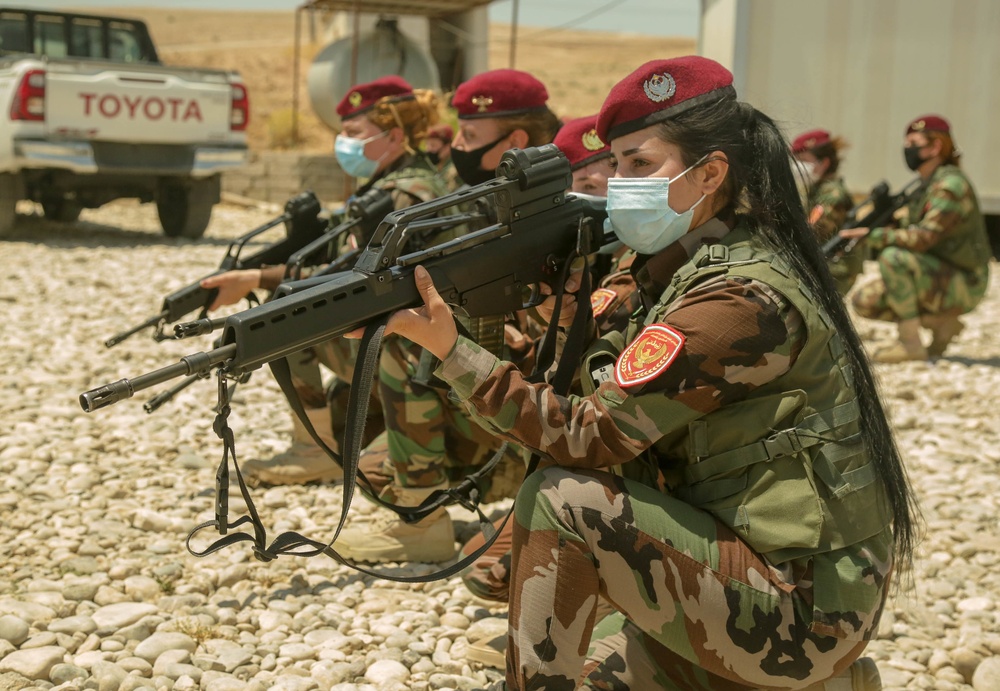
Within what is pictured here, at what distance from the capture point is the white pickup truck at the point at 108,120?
9680 mm

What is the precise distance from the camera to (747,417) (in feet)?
7.15

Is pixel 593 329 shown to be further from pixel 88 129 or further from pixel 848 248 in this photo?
pixel 88 129

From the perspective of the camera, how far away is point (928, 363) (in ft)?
24.6

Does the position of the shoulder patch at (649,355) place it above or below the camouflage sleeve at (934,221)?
above

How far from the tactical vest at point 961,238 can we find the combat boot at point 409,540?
A: 506 cm

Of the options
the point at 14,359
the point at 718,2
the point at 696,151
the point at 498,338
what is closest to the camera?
the point at 696,151

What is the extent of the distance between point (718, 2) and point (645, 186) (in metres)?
10.4

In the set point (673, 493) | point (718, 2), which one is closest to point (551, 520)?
point (673, 493)

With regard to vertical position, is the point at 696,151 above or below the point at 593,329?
above

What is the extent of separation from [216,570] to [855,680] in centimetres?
204

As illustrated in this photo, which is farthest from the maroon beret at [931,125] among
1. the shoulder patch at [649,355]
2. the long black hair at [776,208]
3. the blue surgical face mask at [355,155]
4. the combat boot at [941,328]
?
the shoulder patch at [649,355]

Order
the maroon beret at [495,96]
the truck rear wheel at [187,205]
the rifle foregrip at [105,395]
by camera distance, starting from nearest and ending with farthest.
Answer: the rifle foregrip at [105,395], the maroon beret at [495,96], the truck rear wheel at [187,205]

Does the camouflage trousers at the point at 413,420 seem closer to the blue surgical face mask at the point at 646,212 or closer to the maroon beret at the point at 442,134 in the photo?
the blue surgical face mask at the point at 646,212

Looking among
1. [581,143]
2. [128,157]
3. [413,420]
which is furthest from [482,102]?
[128,157]
